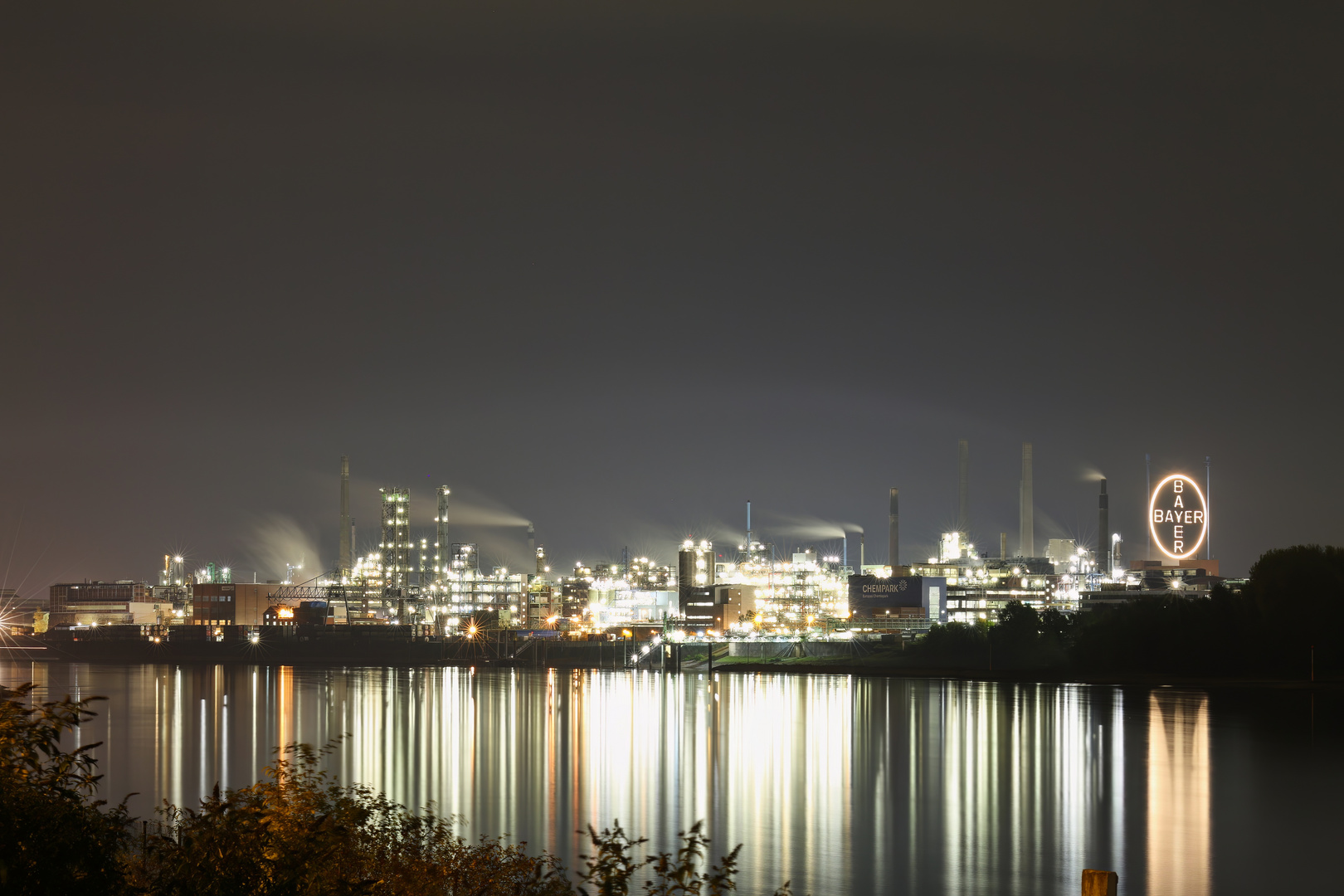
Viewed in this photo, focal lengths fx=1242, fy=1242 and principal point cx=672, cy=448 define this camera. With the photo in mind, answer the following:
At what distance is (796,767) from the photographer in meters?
34.7

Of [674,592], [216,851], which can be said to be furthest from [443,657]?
[216,851]

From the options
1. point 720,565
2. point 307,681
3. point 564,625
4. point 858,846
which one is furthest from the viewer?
point 720,565

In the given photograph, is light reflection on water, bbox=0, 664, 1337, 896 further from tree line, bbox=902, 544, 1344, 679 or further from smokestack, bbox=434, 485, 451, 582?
smokestack, bbox=434, 485, 451, 582

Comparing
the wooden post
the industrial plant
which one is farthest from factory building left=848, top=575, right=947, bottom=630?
the wooden post

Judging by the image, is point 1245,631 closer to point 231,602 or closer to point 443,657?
point 443,657

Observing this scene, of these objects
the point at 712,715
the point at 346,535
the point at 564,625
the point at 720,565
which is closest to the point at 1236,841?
the point at 712,715

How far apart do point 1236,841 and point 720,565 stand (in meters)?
105

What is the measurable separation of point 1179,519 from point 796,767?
2983 inches

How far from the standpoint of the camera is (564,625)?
116 meters

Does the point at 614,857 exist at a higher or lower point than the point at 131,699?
higher

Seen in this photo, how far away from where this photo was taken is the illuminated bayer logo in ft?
322

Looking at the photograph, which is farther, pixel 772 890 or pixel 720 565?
pixel 720 565

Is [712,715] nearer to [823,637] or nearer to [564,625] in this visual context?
[823,637]

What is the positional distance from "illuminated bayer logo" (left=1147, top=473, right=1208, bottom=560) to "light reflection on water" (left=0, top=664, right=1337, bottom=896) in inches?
1630
